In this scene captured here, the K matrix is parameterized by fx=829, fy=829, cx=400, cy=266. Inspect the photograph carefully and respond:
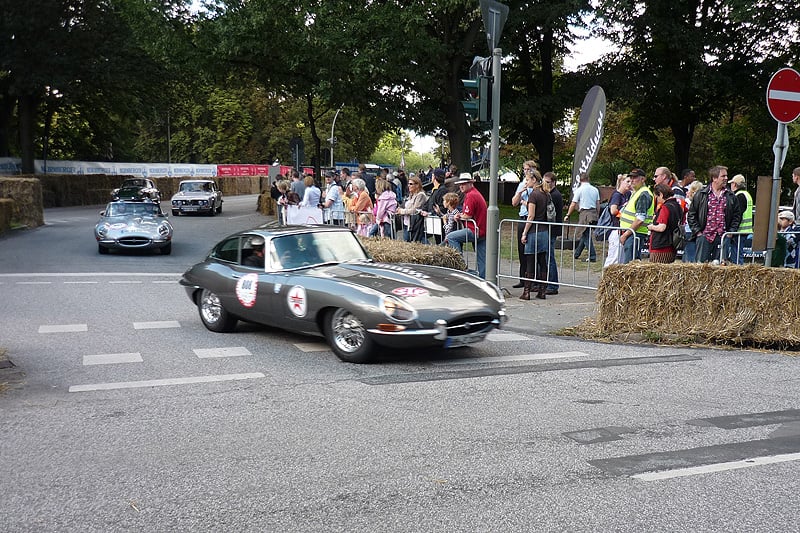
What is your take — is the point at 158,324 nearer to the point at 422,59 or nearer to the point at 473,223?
the point at 473,223

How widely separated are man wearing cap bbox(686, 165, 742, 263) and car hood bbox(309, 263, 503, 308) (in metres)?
4.68

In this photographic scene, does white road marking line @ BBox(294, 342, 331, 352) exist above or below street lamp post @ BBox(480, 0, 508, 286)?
below

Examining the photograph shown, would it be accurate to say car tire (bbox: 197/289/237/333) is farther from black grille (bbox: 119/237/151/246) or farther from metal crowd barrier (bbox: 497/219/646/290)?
black grille (bbox: 119/237/151/246)

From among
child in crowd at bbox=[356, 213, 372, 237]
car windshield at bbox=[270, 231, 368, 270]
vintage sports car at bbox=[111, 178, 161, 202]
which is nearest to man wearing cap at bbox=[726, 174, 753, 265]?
car windshield at bbox=[270, 231, 368, 270]

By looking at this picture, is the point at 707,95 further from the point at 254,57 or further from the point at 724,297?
the point at 724,297

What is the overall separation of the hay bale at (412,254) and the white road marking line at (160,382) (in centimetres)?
358

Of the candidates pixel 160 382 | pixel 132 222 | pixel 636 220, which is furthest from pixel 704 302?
pixel 132 222

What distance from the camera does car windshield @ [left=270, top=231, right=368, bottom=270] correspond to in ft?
30.8

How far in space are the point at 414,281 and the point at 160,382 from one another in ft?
8.90

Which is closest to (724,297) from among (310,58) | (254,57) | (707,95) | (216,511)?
(216,511)

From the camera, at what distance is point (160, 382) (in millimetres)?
7469

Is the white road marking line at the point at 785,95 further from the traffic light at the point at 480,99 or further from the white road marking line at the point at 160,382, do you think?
the white road marking line at the point at 160,382

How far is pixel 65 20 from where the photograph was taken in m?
42.6

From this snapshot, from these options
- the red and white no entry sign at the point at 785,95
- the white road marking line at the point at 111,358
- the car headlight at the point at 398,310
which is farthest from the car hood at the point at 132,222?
the red and white no entry sign at the point at 785,95
